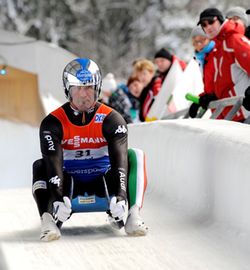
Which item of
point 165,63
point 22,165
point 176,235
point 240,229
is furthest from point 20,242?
point 22,165

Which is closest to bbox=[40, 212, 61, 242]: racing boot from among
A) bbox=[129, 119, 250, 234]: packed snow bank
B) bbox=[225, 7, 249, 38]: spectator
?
bbox=[129, 119, 250, 234]: packed snow bank

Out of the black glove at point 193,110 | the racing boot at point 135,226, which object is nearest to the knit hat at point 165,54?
the black glove at point 193,110

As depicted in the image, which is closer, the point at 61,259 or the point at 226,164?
the point at 61,259

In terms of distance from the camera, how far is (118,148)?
479 cm

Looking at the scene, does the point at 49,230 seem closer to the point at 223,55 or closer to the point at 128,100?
the point at 223,55

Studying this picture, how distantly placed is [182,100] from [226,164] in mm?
5016

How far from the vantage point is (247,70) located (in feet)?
21.4

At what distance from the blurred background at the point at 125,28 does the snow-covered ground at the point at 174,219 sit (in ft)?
86.3

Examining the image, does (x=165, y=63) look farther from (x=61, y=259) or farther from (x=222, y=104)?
(x=61, y=259)

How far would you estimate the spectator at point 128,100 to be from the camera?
1052cm

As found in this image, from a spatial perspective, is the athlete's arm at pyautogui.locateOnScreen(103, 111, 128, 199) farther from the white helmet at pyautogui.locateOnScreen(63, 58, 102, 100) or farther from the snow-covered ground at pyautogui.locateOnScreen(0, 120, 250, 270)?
the snow-covered ground at pyautogui.locateOnScreen(0, 120, 250, 270)

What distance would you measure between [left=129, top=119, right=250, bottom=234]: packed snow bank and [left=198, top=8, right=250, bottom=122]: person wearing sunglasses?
2.13 ft

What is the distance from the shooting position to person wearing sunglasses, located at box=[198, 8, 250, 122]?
6.52 m

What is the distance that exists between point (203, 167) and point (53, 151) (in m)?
1.07
